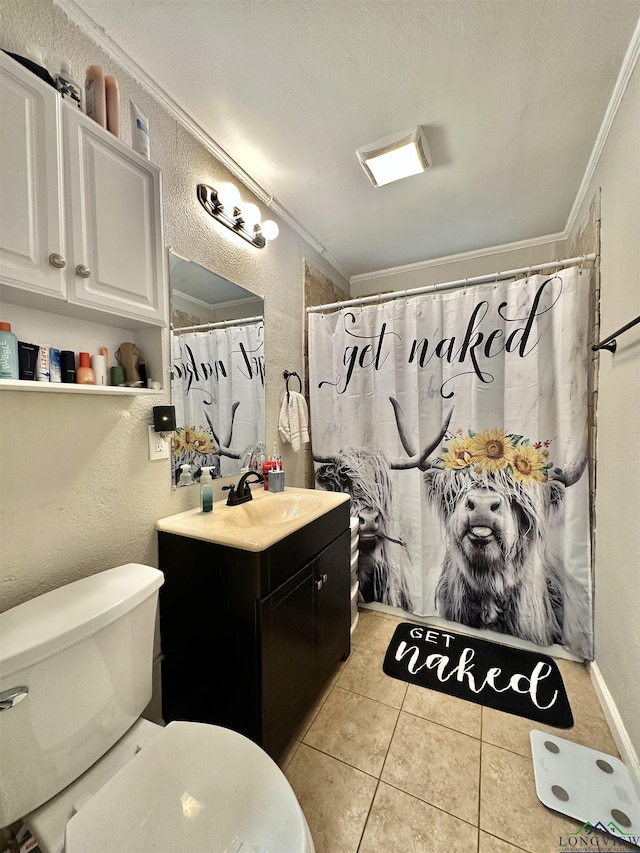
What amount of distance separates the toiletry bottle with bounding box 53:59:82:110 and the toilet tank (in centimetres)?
129

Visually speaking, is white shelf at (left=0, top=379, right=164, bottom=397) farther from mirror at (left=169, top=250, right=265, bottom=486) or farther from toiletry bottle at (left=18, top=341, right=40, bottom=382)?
mirror at (left=169, top=250, right=265, bottom=486)

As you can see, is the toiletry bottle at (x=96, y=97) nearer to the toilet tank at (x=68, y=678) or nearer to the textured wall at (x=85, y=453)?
the textured wall at (x=85, y=453)

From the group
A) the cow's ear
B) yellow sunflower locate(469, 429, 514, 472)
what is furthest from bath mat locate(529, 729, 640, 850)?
yellow sunflower locate(469, 429, 514, 472)

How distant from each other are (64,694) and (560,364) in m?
2.17

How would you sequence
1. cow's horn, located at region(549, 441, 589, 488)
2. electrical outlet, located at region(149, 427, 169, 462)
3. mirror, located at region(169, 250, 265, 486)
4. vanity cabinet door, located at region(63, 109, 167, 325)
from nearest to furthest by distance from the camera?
vanity cabinet door, located at region(63, 109, 167, 325), electrical outlet, located at region(149, 427, 169, 462), mirror, located at region(169, 250, 265, 486), cow's horn, located at region(549, 441, 589, 488)

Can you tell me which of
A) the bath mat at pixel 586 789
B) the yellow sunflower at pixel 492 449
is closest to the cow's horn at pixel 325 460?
the yellow sunflower at pixel 492 449

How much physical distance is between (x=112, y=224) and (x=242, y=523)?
115cm

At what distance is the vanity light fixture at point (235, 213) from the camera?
148 cm

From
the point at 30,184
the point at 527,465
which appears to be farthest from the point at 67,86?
the point at 527,465

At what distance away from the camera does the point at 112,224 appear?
0.94m

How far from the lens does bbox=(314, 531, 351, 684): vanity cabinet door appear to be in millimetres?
1408

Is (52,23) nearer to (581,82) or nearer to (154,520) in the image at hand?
(154,520)

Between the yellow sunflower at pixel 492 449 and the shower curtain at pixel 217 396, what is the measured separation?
1.20 meters

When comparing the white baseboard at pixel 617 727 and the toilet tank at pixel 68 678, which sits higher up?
the toilet tank at pixel 68 678
